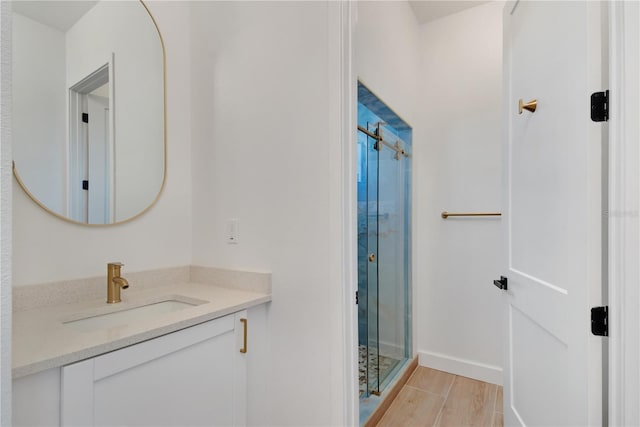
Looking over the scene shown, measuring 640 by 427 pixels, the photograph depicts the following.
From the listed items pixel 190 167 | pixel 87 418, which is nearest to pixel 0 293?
pixel 87 418

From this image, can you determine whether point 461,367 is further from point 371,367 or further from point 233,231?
point 233,231

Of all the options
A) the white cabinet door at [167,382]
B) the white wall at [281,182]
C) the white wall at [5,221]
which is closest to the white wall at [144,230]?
the white wall at [281,182]

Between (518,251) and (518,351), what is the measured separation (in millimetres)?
436

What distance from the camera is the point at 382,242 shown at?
7.06 feet

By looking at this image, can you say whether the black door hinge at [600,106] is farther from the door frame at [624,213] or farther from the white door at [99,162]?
the white door at [99,162]

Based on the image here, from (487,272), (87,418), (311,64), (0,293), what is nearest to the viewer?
(0,293)

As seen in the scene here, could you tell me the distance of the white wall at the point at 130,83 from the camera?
1361 mm

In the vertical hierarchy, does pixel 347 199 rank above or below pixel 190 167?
below

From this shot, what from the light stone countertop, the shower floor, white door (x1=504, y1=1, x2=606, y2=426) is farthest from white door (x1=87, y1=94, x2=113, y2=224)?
white door (x1=504, y1=1, x2=606, y2=426)

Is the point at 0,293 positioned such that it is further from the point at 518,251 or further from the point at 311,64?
the point at 518,251

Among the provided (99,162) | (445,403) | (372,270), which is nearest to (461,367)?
(445,403)

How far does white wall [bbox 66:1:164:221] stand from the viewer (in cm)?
136

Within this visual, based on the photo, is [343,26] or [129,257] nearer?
[343,26]

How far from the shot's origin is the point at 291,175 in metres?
1.37
